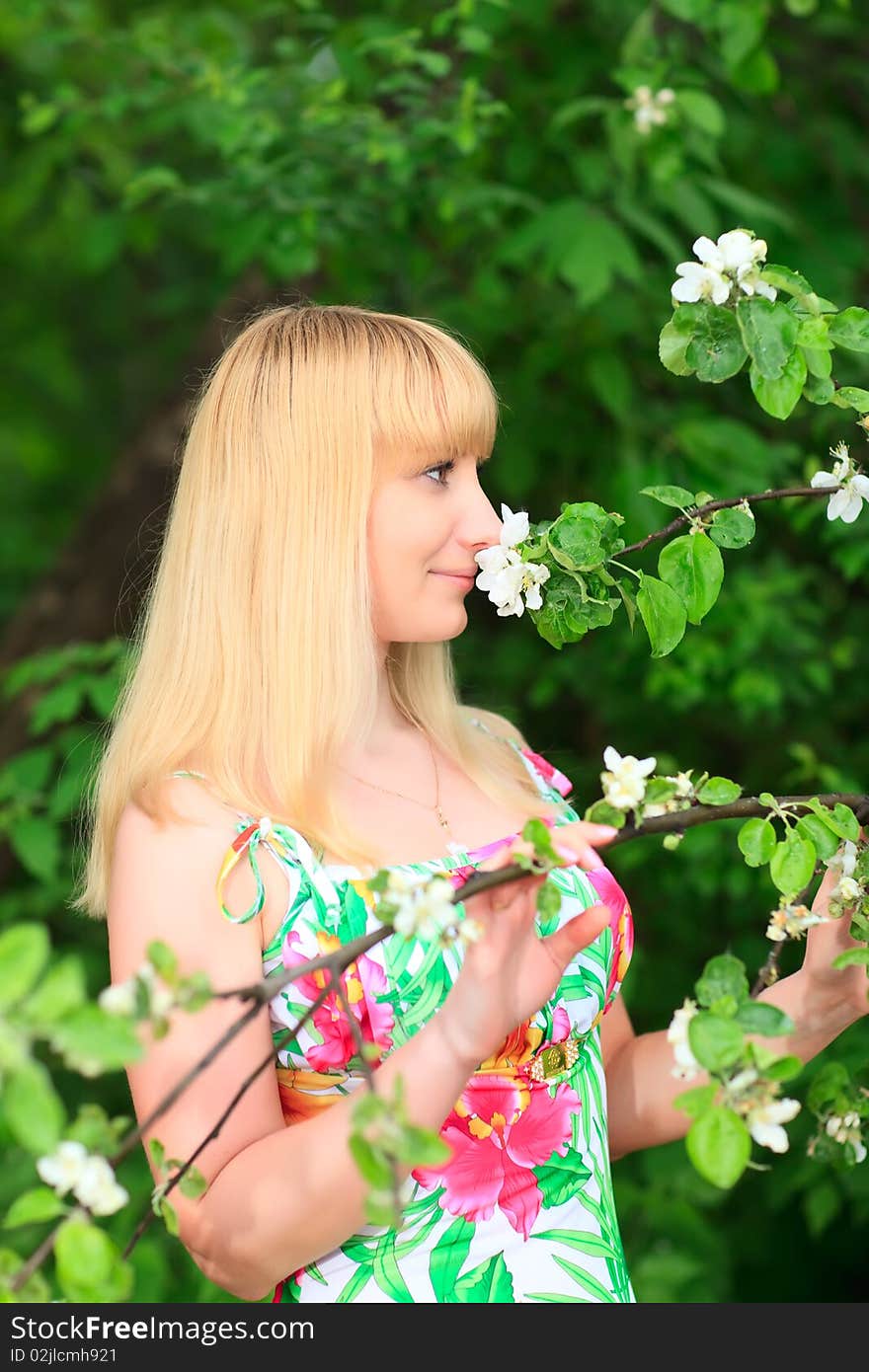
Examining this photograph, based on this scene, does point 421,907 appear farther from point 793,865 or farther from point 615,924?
point 615,924

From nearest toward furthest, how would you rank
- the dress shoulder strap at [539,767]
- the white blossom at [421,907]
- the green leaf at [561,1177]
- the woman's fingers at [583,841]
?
the white blossom at [421,907] < the woman's fingers at [583,841] < the green leaf at [561,1177] < the dress shoulder strap at [539,767]

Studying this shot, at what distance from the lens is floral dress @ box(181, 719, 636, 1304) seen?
149cm

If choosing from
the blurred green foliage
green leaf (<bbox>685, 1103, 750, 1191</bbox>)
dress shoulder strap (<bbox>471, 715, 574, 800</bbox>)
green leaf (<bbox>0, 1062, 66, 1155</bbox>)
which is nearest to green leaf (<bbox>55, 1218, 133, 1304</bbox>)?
green leaf (<bbox>0, 1062, 66, 1155</bbox>)

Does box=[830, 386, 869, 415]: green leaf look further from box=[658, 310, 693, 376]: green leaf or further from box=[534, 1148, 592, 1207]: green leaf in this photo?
box=[534, 1148, 592, 1207]: green leaf

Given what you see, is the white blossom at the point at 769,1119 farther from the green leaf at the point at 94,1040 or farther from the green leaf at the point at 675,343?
the green leaf at the point at 675,343

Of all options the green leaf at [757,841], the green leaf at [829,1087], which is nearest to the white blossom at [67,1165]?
the green leaf at [757,841]

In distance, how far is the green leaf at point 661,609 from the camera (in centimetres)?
129

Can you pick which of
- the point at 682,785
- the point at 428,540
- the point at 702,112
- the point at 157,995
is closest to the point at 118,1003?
the point at 157,995

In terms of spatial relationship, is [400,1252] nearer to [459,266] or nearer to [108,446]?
[459,266]

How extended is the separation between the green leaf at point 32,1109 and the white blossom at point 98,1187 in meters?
0.13

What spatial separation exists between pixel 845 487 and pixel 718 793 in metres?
0.35

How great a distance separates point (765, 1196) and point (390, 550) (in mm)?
2320

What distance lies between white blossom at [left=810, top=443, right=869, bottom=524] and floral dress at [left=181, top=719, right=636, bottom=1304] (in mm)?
490

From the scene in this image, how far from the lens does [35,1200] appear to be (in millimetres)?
920
